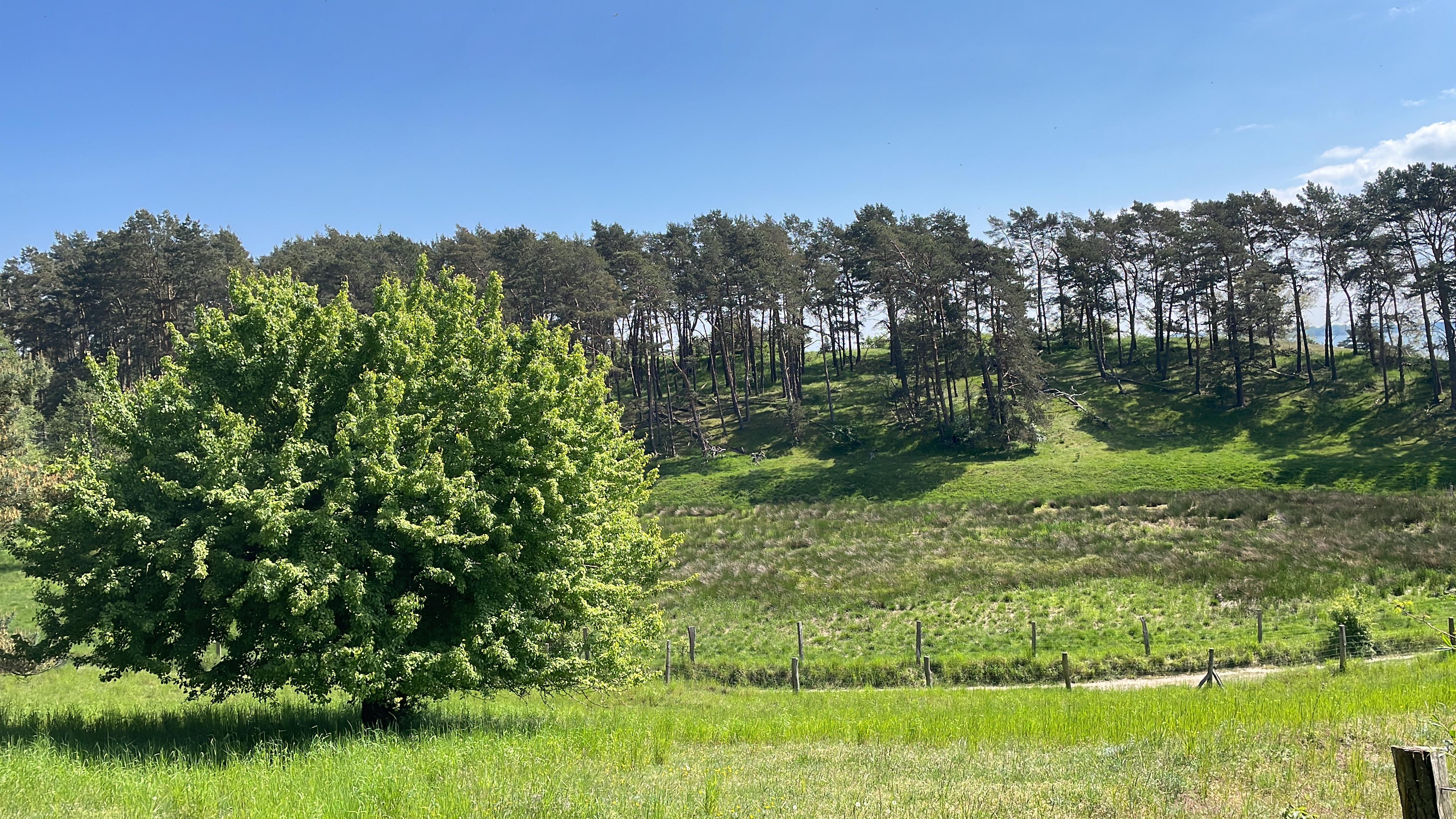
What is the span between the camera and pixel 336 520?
12773 millimetres

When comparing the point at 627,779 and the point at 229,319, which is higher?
the point at 229,319

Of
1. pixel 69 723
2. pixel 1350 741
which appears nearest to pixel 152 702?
pixel 69 723

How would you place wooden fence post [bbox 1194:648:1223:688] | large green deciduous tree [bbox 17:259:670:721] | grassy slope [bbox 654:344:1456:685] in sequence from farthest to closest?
grassy slope [bbox 654:344:1456:685] → wooden fence post [bbox 1194:648:1223:688] → large green deciduous tree [bbox 17:259:670:721]

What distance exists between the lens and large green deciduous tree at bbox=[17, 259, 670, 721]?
12.4 metres

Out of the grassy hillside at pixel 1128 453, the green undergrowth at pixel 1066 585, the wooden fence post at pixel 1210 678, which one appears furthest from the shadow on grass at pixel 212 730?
the grassy hillside at pixel 1128 453

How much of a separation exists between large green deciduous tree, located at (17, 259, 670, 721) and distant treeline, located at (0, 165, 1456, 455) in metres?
43.6

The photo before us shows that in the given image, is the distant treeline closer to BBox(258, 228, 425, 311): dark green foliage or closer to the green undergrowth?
BBox(258, 228, 425, 311): dark green foliage

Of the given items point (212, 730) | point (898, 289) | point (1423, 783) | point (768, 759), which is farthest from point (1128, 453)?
point (1423, 783)

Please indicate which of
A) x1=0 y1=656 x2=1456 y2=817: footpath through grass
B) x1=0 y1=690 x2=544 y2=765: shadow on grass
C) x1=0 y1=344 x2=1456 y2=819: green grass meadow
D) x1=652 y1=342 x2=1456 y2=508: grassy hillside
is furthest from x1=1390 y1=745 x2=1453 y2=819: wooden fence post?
x1=652 y1=342 x2=1456 y2=508: grassy hillside

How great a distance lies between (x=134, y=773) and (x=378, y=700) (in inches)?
154

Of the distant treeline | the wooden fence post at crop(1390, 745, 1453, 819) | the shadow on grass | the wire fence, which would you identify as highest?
the distant treeline

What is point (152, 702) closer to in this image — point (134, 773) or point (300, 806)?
point (134, 773)

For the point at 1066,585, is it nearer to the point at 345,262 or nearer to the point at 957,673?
the point at 957,673

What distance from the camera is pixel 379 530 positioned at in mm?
13555
